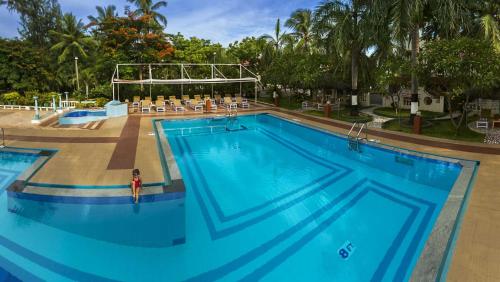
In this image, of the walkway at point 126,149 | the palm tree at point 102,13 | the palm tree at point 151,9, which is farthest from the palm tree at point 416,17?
the palm tree at point 102,13

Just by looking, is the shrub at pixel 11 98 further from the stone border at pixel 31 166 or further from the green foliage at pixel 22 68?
the stone border at pixel 31 166

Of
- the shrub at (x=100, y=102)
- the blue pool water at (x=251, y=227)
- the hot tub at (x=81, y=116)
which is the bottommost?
the blue pool water at (x=251, y=227)

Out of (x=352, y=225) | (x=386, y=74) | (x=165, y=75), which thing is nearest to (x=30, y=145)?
(x=352, y=225)

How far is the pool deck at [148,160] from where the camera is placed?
5.04 m

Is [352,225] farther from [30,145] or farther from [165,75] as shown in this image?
[165,75]

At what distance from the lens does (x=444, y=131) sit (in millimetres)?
14484

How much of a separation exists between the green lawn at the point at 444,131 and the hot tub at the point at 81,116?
1567 centimetres

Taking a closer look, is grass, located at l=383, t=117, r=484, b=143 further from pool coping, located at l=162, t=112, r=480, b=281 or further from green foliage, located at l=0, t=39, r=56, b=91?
green foliage, located at l=0, t=39, r=56, b=91

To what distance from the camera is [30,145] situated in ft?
39.6

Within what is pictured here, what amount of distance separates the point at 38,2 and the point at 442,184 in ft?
147

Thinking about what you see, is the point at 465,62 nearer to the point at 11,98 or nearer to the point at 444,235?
the point at 444,235

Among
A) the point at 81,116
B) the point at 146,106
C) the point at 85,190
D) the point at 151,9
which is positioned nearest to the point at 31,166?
the point at 85,190

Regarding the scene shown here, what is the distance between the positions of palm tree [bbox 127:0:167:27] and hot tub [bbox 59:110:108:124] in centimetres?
1242

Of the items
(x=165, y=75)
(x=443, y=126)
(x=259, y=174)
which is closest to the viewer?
(x=259, y=174)
